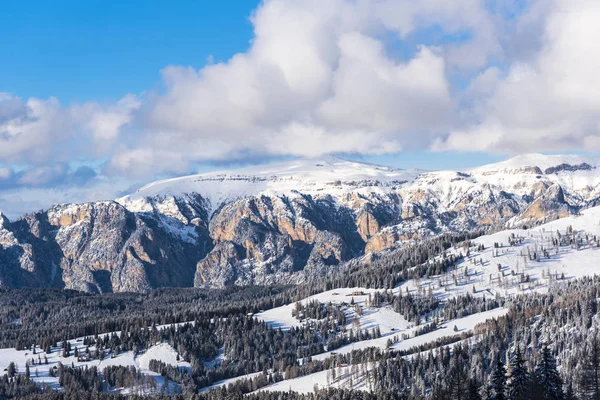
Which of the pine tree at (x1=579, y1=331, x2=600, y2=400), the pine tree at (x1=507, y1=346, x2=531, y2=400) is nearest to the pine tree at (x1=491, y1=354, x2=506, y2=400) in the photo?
the pine tree at (x1=507, y1=346, x2=531, y2=400)

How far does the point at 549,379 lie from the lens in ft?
Result: 431

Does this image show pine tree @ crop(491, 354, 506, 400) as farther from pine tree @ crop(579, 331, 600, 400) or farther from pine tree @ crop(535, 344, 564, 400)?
pine tree @ crop(579, 331, 600, 400)

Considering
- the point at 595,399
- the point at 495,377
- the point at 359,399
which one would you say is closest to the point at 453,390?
the point at 495,377

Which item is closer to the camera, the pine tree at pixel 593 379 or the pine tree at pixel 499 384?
the pine tree at pixel 499 384

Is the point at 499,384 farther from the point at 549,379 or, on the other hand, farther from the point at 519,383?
the point at 549,379

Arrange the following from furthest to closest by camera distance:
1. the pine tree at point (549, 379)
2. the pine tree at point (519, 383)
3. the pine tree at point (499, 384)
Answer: the pine tree at point (519, 383) < the pine tree at point (549, 379) < the pine tree at point (499, 384)

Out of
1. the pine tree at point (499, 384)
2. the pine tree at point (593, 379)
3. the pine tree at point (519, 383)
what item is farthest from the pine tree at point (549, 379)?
the pine tree at point (499, 384)

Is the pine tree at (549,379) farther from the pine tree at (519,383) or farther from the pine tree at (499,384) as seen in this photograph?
the pine tree at (499,384)

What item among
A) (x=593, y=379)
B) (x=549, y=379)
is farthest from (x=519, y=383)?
(x=593, y=379)

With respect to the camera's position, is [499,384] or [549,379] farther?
[549,379]

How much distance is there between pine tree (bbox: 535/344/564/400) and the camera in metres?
131

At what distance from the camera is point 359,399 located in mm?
197625

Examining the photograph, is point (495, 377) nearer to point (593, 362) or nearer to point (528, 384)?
point (528, 384)

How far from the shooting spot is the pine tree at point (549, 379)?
13062cm
